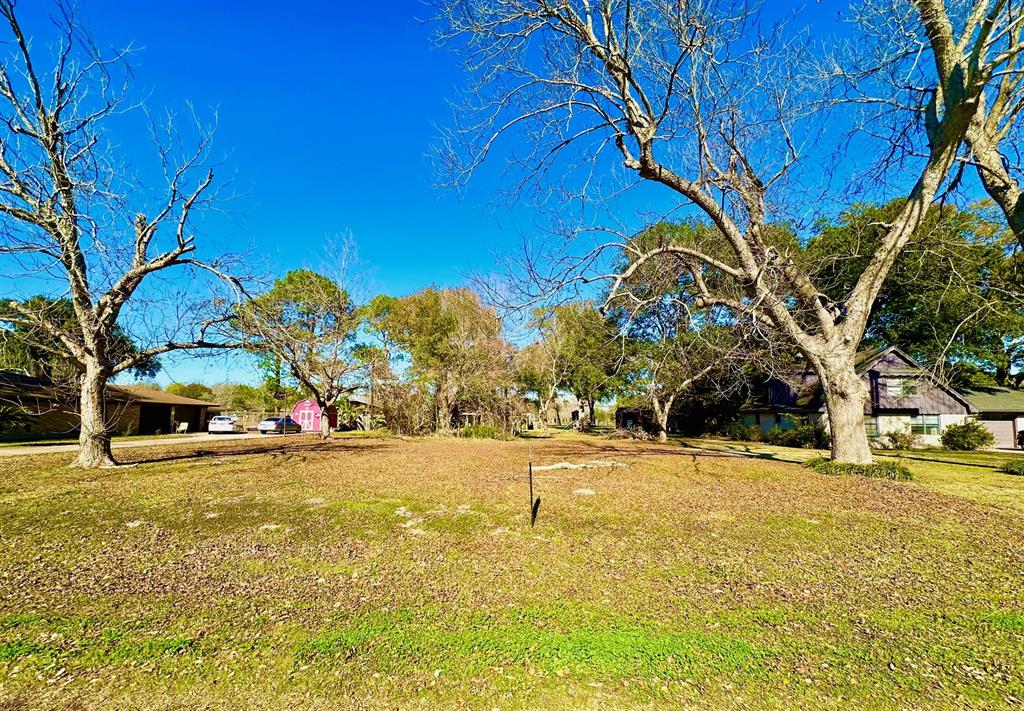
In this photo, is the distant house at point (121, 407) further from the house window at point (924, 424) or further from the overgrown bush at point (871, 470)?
the house window at point (924, 424)

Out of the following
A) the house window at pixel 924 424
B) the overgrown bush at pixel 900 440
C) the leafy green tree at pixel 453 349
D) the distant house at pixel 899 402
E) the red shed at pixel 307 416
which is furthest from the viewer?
the red shed at pixel 307 416

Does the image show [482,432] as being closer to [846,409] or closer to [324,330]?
[324,330]

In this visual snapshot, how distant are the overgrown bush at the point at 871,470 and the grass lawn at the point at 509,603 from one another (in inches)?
82.0

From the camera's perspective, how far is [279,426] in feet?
112

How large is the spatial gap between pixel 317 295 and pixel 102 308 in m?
12.0

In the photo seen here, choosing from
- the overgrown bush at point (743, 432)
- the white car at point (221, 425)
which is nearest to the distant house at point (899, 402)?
the overgrown bush at point (743, 432)

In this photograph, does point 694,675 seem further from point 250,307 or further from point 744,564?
point 250,307

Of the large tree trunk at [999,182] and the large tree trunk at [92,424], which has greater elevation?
the large tree trunk at [999,182]

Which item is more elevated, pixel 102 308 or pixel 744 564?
pixel 102 308

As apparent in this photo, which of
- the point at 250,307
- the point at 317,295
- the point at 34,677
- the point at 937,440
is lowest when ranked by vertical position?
the point at 937,440

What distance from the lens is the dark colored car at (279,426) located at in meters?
33.0

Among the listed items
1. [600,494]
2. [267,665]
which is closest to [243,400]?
[600,494]

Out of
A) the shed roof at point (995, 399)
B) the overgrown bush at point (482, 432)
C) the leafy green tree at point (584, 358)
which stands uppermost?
the leafy green tree at point (584, 358)

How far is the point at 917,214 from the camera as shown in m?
9.59
